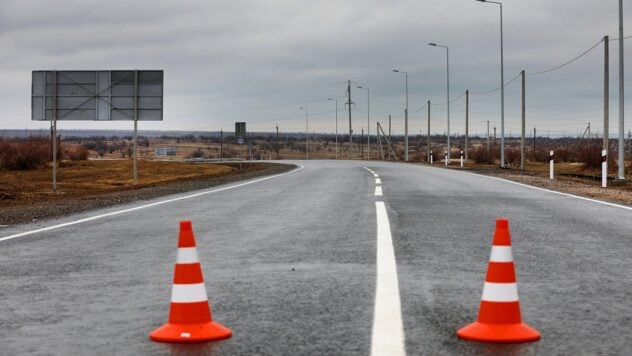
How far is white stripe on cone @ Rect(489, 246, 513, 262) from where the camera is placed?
4.82m

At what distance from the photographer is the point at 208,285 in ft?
20.9

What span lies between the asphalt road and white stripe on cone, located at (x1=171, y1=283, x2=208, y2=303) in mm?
307

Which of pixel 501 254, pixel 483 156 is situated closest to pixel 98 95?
pixel 501 254

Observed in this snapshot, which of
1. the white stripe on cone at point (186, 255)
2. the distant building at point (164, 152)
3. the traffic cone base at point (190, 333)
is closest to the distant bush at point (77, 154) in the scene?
the distant building at point (164, 152)

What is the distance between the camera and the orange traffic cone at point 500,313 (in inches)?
178

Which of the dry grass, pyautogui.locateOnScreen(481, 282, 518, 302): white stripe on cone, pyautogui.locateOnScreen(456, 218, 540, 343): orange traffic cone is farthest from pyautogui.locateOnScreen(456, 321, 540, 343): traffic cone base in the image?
the dry grass

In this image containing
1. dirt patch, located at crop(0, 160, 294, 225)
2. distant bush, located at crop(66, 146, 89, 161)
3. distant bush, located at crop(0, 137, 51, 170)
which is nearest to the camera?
dirt patch, located at crop(0, 160, 294, 225)

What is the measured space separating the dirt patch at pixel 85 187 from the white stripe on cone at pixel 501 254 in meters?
9.60

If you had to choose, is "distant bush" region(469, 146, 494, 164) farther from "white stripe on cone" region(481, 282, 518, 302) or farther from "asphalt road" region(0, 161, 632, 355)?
"white stripe on cone" region(481, 282, 518, 302)

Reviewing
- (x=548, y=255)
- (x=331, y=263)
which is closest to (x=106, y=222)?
(x=331, y=263)

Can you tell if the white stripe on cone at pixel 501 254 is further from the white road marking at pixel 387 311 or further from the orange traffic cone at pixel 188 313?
the orange traffic cone at pixel 188 313

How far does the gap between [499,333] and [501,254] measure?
0.56 metres

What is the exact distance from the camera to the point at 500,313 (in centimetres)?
461

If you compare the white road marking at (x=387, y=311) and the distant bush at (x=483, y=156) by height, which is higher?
the distant bush at (x=483, y=156)
